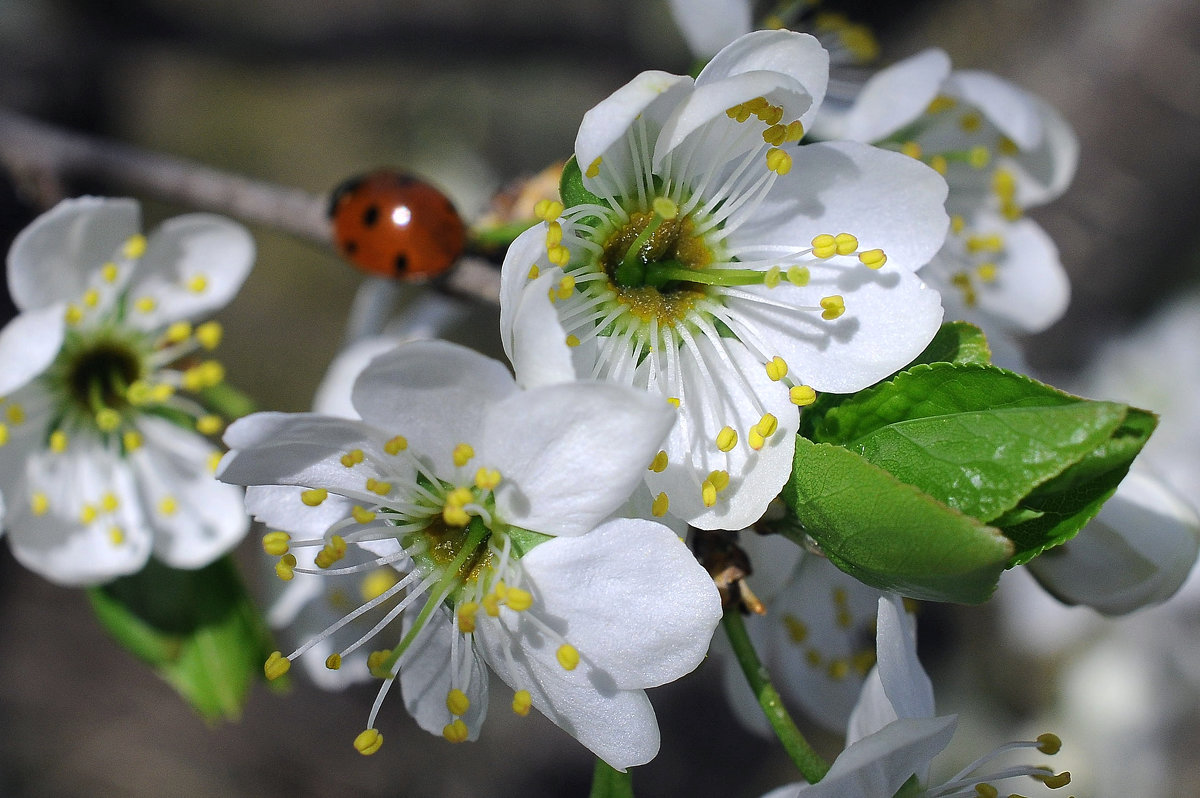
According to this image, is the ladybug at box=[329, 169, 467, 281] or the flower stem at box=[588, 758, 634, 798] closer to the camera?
the flower stem at box=[588, 758, 634, 798]

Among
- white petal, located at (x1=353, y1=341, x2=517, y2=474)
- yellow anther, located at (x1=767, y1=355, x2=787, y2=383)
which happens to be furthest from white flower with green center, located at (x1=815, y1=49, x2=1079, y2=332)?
white petal, located at (x1=353, y1=341, x2=517, y2=474)

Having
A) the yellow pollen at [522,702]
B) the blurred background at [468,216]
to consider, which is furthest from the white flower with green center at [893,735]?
the blurred background at [468,216]

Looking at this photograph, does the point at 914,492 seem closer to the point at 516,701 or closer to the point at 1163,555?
the point at 516,701

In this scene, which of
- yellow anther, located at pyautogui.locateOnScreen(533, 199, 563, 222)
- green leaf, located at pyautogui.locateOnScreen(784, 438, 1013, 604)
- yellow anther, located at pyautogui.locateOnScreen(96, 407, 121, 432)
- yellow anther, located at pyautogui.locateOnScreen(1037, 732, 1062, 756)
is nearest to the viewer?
green leaf, located at pyautogui.locateOnScreen(784, 438, 1013, 604)

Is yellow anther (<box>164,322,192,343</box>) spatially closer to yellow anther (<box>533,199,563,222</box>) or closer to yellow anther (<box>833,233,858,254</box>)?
yellow anther (<box>533,199,563,222</box>)

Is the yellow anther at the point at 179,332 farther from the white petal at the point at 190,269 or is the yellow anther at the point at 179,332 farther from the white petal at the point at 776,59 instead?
the white petal at the point at 776,59

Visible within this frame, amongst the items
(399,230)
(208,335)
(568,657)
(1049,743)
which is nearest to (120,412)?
(208,335)

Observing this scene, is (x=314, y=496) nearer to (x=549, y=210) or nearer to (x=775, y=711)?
(x=549, y=210)
